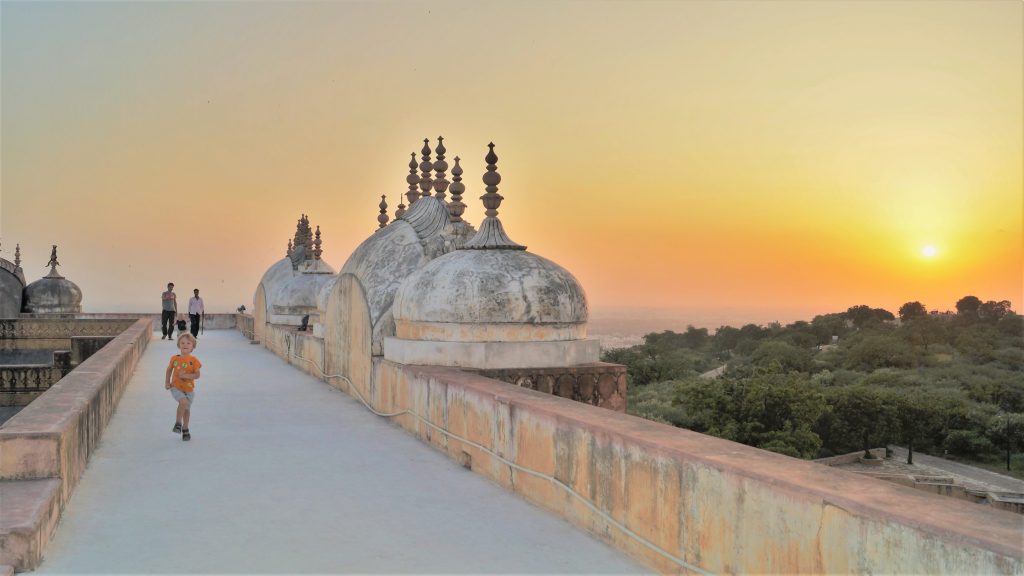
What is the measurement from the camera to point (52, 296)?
37062 millimetres

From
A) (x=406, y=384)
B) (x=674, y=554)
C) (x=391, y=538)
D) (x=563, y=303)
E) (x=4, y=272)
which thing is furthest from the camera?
(x=4, y=272)

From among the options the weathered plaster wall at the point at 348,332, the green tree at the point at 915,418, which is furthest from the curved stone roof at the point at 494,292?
the green tree at the point at 915,418

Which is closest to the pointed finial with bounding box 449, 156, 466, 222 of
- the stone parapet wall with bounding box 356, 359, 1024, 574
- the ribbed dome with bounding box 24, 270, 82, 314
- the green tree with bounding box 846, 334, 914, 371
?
the stone parapet wall with bounding box 356, 359, 1024, 574

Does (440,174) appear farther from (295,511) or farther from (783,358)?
(783,358)

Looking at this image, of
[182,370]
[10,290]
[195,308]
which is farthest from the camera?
[10,290]

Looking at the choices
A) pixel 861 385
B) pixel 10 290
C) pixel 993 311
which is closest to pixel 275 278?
pixel 10 290

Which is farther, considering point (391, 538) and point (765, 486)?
point (391, 538)

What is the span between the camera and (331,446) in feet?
27.7

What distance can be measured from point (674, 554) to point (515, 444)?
2157mm

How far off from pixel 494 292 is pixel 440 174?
4.95 m

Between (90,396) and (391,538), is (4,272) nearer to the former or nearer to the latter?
(90,396)

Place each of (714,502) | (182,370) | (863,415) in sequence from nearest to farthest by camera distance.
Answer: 1. (714,502)
2. (182,370)
3. (863,415)

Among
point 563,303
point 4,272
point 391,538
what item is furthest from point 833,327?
point 391,538

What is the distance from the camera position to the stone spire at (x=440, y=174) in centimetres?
1438
